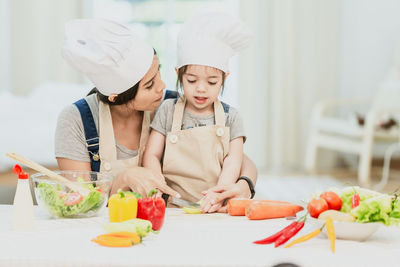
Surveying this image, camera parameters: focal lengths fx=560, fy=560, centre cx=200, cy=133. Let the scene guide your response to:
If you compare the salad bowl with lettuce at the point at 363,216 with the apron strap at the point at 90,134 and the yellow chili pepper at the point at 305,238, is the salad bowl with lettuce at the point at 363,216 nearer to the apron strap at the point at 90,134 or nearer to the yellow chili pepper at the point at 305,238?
the yellow chili pepper at the point at 305,238

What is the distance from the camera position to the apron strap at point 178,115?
200 cm

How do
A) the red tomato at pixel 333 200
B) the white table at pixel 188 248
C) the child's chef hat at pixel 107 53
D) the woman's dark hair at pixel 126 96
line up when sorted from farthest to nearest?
the woman's dark hair at pixel 126 96 → the child's chef hat at pixel 107 53 → the red tomato at pixel 333 200 → the white table at pixel 188 248

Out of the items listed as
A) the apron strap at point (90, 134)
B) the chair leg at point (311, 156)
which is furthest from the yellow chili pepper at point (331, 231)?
the chair leg at point (311, 156)

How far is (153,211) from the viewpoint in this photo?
1507 millimetres

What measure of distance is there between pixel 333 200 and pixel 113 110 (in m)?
0.91

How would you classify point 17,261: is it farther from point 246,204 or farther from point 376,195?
point 376,195

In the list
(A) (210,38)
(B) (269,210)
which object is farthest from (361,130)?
(B) (269,210)

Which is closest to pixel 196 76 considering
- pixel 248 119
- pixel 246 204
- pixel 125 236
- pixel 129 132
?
pixel 129 132

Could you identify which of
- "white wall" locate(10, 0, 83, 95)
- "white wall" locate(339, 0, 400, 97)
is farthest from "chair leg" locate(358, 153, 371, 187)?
"white wall" locate(10, 0, 83, 95)

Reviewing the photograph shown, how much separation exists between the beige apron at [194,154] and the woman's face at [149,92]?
0.11 meters

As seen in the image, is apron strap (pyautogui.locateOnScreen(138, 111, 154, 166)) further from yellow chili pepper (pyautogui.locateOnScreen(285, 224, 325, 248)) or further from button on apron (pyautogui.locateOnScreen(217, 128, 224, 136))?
yellow chili pepper (pyautogui.locateOnScreen(285, 224, 325, 248))

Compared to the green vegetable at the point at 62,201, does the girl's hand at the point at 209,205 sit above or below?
below

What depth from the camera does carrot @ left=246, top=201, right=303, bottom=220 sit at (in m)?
1.64

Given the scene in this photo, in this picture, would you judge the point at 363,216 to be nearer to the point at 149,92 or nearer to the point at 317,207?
the point at 317,207
